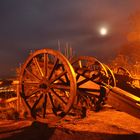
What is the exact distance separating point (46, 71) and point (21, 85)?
3.28 feet

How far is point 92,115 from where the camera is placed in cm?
830

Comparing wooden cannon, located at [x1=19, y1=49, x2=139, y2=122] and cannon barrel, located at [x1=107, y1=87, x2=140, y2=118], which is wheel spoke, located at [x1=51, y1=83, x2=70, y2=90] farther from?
cannon barrel, located at [x1=107, y1=87, x2=140, y2=118]

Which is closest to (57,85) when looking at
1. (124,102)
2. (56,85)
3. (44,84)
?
(56,85)

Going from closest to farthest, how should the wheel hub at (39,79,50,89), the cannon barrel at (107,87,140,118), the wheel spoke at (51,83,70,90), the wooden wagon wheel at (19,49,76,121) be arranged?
the cannon barrel at (107,87,140,118)
the wooden wagon wheel at (19,49,76,121)
the wheel spoke at (51,83,70,90)
the wheel hub at (39,79,50,89)

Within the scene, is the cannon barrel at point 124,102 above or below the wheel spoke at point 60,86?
below

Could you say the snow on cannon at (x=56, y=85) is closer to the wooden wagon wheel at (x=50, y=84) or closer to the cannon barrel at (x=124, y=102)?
the wooden wagon wheel at (x=50, y=84)

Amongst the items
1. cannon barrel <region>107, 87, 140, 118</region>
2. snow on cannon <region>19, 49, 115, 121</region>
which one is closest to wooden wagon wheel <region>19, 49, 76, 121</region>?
snow on cannon <region>19, 49, 115, 121</region>

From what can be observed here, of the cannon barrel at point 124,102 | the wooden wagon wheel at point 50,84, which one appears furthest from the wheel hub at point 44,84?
the cannon barrel at point 124,102

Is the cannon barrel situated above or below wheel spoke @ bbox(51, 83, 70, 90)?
below

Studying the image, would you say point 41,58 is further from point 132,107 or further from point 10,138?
point 132,107

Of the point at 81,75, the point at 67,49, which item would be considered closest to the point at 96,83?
the point at 81,75

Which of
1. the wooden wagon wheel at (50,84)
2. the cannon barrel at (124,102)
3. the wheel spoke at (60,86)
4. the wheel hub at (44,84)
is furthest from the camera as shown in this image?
the wheel hub at (44,84)

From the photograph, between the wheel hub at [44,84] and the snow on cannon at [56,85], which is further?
the wheel hub at [44,84]

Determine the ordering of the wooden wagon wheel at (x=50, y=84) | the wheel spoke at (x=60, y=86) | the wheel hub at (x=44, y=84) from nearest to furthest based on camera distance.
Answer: the wooden wagon wheel at (x=50, y=84) → the wheel spoke at (x=60, y=86) → the wheel hub at (x=44, y=84)
